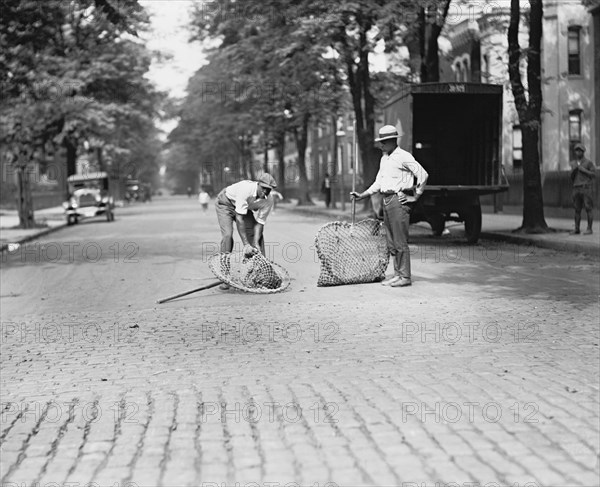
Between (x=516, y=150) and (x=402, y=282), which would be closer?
(x=402, y=282)

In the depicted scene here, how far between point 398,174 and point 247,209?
2.01 meters

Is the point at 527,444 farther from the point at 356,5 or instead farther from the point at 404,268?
the point at 356,5

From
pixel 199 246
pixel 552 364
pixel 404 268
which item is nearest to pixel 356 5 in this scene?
pixel 199 246

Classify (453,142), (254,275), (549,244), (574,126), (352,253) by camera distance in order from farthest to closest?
(574,126) < (453,142) < (549,244) < (352,253) < (254,275)

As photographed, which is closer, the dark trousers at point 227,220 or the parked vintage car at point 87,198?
the dark trousers at point 227,220

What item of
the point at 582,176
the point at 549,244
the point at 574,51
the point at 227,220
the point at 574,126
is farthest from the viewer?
the point at 574,126

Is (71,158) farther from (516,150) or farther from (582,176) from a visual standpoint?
(582,176)

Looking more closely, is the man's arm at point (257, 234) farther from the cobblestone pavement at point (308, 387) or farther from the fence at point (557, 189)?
the fence at point (557, 189)

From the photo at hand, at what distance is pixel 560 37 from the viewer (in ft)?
119

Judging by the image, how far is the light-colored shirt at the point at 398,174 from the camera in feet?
35.8

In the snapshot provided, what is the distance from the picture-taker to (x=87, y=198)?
34438mm

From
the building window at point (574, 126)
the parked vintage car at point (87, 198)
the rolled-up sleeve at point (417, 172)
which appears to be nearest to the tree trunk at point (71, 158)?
the parked vintage car at point (87, 198)

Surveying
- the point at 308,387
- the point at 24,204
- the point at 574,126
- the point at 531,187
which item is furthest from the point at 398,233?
the point at 574,126

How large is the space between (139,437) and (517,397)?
2.32 metres
